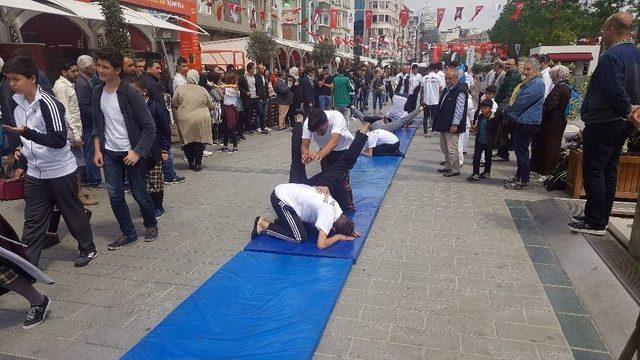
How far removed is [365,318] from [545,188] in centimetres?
458

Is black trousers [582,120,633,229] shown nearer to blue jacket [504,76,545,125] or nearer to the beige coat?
blue jacket [504,76,545,125]

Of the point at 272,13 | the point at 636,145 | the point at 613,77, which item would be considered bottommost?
the point at 636,145

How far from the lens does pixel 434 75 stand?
10.9m

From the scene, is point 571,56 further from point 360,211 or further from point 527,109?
point 360,211

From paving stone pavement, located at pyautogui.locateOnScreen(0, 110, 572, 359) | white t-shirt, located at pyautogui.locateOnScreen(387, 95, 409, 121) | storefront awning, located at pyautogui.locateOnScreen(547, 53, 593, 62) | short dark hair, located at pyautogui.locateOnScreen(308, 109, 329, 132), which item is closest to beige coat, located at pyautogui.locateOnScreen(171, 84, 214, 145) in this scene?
paving stone pavement, located at pyautogui.locateOnScreen(0, 110, 572, 359)

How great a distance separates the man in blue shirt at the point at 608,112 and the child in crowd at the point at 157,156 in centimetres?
448

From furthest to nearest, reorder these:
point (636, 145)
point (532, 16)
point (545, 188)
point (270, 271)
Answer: point (532, 16)
point (545, 188)
point (636, 145)
point (270, 271)

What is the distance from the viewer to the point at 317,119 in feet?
15.3

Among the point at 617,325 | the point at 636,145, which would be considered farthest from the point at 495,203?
the point at 617,325

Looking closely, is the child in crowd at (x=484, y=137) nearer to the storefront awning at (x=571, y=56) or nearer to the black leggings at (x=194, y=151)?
the black leggings at (x=194, y=151)

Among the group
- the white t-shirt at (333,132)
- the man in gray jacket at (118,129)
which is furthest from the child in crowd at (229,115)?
the man in gray jacket at (118,129)

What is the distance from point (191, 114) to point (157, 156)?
2.64 meters

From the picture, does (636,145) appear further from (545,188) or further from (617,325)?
(617,325)

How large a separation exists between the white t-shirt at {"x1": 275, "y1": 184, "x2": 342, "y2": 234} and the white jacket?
1.92 metres
